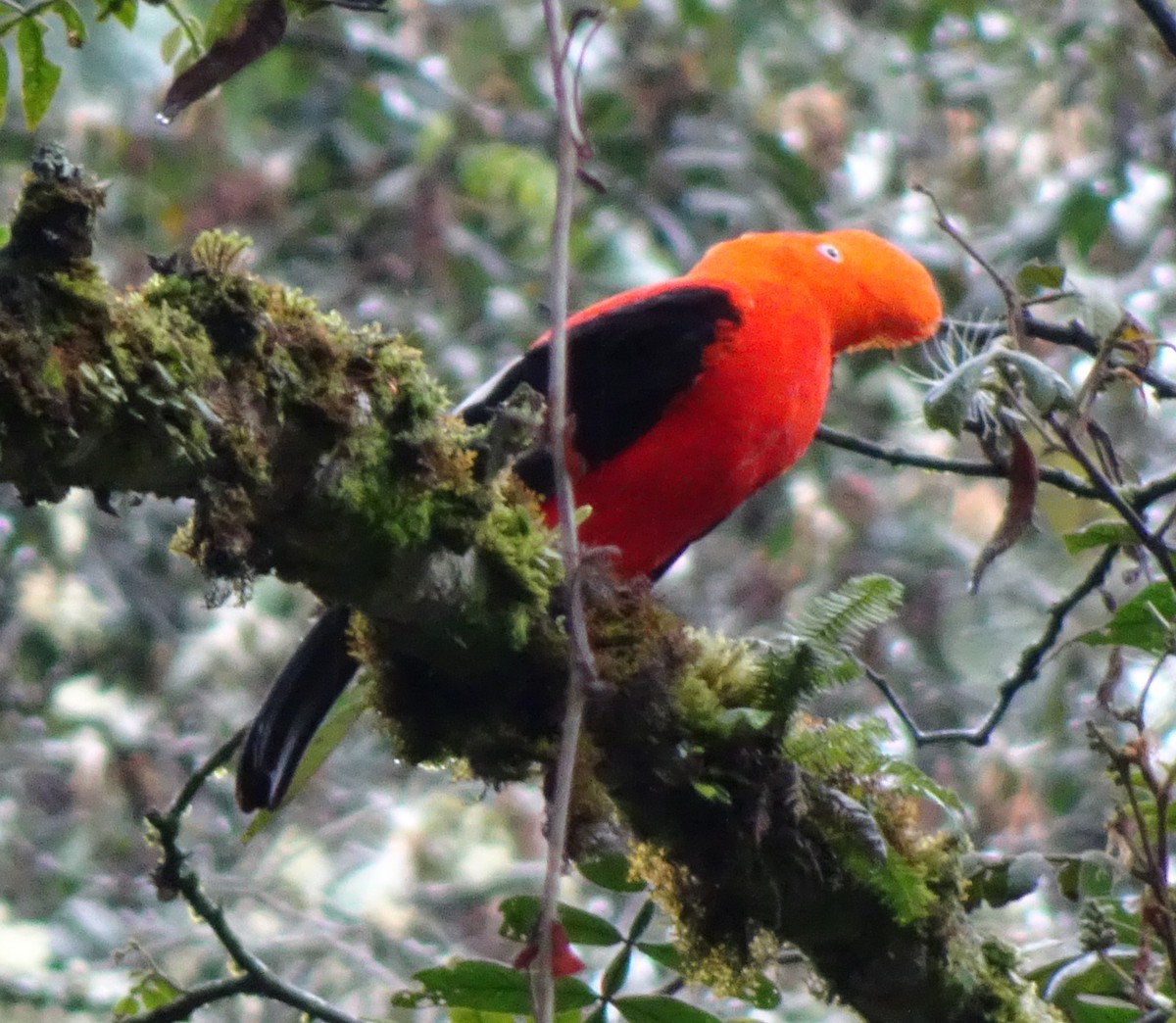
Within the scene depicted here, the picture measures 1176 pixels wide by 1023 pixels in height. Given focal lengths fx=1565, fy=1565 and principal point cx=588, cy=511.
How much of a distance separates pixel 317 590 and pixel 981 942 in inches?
38.8

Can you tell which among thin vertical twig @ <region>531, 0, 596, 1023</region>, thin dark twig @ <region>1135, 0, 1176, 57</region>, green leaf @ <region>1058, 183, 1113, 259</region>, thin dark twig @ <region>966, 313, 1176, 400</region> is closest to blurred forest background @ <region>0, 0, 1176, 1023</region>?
green leaf @ <region>1058, 183, 1113, 259</region>

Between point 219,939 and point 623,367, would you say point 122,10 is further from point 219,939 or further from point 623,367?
point 623,367

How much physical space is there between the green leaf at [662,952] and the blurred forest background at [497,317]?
2916 millimetres

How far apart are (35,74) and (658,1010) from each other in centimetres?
130

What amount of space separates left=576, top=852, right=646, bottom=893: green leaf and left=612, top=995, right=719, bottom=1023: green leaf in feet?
0.55

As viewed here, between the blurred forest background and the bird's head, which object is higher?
the blurred forest background

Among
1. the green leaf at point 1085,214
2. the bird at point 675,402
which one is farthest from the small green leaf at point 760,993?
the green leaf at point 1085,214

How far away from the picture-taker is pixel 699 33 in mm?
6594

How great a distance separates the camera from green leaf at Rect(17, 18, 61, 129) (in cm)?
181

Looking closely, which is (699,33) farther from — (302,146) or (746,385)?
(746,385)

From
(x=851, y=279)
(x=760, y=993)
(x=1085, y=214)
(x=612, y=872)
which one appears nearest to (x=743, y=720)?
(x=612, y=872)

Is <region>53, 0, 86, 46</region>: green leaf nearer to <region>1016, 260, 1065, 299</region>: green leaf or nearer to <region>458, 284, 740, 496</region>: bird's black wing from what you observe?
<region>458, 284, 740, 496</region>: bird's black wing

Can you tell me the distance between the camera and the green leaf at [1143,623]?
195 centimetres

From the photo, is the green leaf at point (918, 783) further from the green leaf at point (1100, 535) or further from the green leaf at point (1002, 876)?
the green leaf at point (1100, 535)
